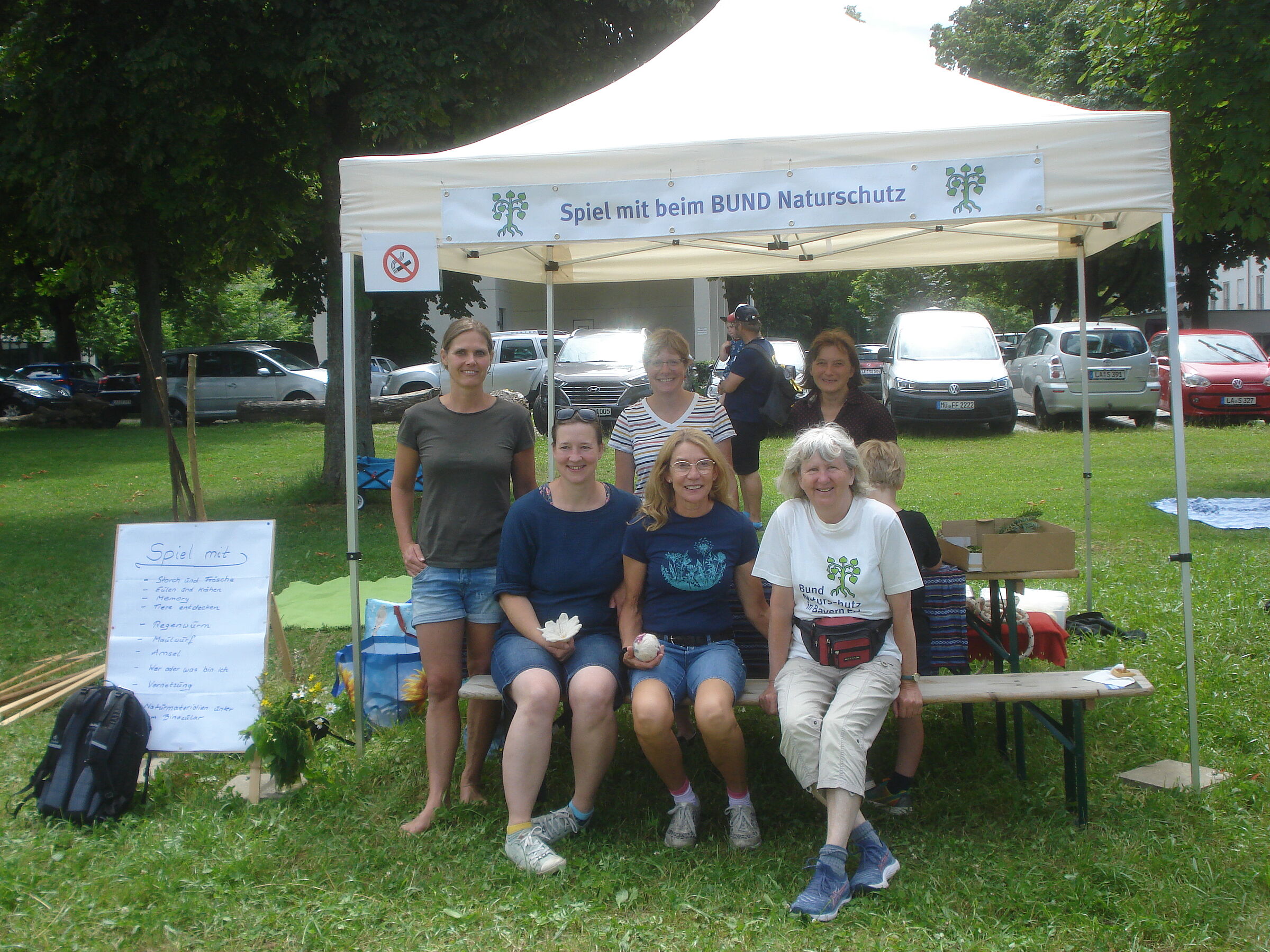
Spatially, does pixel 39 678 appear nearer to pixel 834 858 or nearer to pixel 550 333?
pixel 550 333

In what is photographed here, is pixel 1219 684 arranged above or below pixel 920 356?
below

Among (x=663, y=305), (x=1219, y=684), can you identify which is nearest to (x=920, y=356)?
(x=1219, y=684)

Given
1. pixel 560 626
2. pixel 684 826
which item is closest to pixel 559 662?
pixel 560 626

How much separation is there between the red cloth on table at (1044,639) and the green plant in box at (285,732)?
112 inches

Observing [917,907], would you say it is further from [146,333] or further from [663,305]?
[663,305]

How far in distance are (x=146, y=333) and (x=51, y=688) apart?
16.1 m

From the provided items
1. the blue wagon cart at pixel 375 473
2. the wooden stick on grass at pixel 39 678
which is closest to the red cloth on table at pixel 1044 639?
the wooden stick on grass at pixel 39 678

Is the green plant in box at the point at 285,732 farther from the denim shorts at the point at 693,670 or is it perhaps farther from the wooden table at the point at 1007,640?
the wooden table at the point at 1007,640

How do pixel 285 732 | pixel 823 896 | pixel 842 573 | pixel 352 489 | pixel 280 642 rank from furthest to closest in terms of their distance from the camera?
pixel 280 642, pixel 352 489, pixel 285 732, pixel 842 573, pixel 823 896

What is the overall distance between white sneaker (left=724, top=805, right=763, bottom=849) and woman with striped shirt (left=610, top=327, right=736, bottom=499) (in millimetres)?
1527

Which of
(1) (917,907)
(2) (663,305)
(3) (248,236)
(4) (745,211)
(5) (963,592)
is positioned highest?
(2) (663,305)

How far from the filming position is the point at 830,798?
341cm

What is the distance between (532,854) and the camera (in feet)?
11.6

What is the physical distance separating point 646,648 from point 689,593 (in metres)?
0.29
